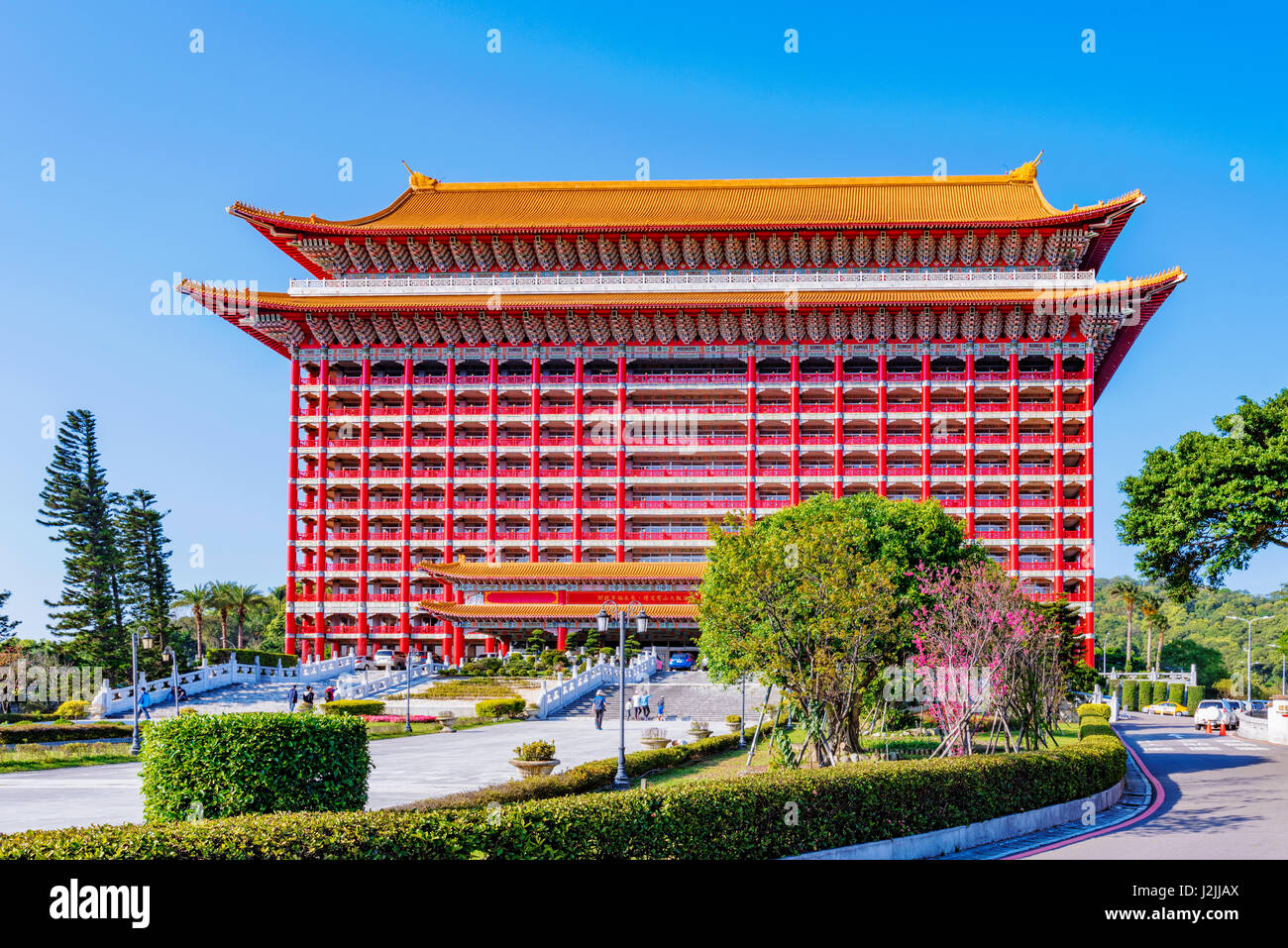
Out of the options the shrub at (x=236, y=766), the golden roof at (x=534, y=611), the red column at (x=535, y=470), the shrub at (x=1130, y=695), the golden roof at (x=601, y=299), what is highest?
the golden roof at (x=601, y=299)

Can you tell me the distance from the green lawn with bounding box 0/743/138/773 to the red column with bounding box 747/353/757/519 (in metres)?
45.4

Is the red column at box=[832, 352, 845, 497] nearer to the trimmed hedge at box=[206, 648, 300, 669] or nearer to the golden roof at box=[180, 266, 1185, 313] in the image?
the golden roof at box=[180, 266, 1185, 313]

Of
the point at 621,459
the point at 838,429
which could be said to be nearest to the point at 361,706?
the point at 621,459

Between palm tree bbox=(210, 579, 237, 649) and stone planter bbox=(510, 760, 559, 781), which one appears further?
palm tree bbox=(210, 579, 237, 649)

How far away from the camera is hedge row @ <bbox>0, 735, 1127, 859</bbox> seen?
1222 centimetres

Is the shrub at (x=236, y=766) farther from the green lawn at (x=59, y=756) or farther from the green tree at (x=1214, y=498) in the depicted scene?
the green tree at (x=1214, y=498)

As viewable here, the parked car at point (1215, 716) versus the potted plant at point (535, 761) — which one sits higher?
the potted plant at point (535, 761)

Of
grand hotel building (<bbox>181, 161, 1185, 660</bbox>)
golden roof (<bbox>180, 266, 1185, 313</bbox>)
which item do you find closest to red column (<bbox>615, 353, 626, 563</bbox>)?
grand hotel building (<bbox>181, 161, 1185, 660</bbox>)

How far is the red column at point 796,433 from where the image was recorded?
76850 millimetres

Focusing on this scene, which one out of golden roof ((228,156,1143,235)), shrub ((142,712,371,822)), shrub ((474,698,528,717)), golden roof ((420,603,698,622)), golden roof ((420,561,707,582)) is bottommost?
shrub ((474,698,528,717))

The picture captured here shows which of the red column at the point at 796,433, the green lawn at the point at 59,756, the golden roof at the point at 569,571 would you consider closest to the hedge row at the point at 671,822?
the green lawn at the point at 59,756

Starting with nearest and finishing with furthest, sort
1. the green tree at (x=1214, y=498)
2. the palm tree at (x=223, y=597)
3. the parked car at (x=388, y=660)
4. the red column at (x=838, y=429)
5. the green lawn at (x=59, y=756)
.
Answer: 1. the green lawn at (x=59, y=756)
2. the green tree at (x=1214, y=498)
3. the parked car at (x=388, y=660)
4. the red column at (x=838, y=429)
5. the palm tree at (x=223, y=597)

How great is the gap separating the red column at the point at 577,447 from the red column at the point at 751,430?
11.1 meters

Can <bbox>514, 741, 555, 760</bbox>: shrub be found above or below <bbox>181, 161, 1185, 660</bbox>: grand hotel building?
below
